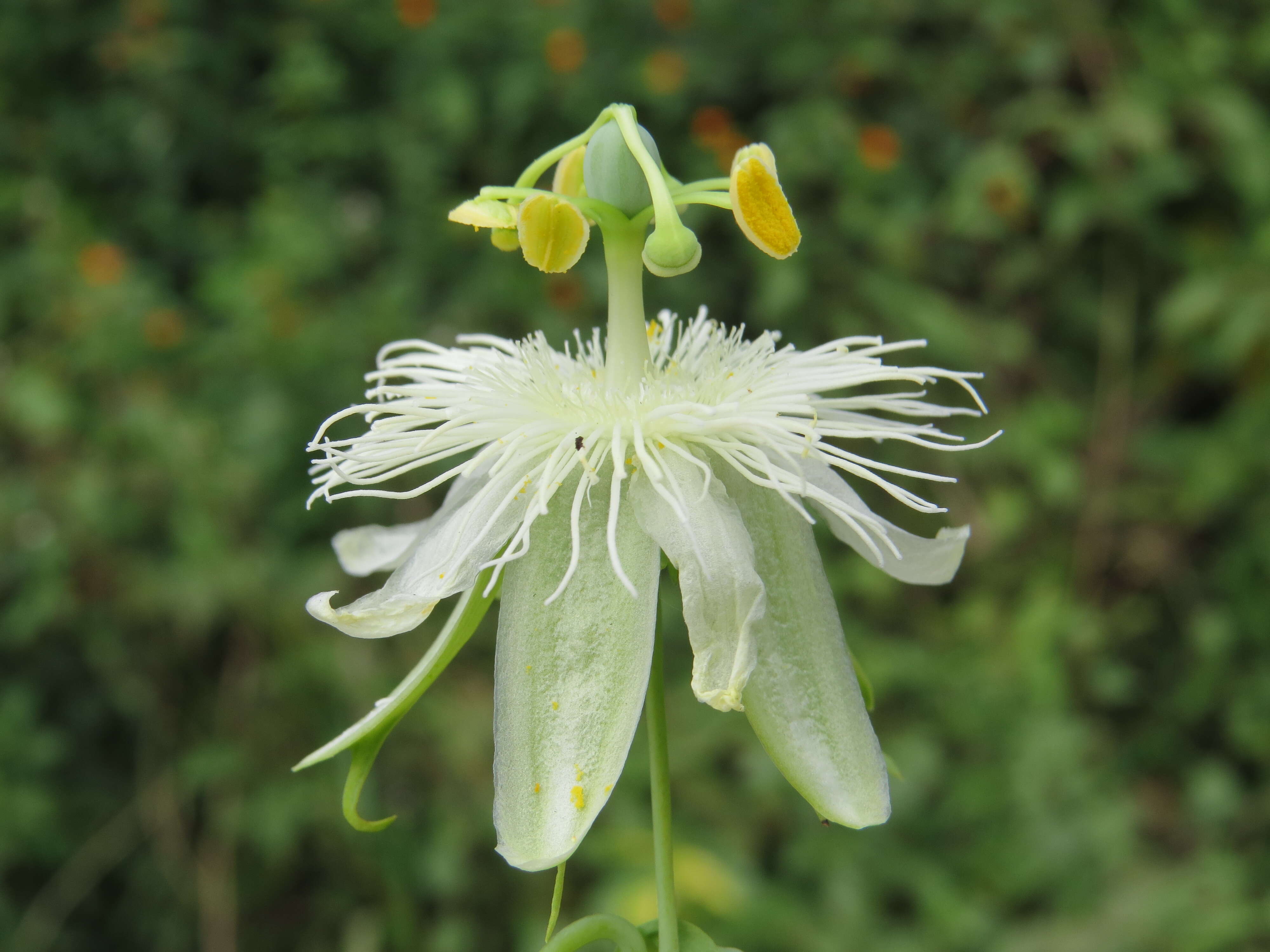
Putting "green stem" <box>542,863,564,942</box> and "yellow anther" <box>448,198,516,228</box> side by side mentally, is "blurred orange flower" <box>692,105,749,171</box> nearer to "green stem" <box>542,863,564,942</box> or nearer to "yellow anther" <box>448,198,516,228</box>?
"yellow anther" <box>448,198,516,228</box>

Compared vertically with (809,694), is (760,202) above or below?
above

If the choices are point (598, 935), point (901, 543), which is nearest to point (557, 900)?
point (598, 935)

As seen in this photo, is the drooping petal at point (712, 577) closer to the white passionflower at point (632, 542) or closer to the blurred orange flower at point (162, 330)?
the white passionflower at point (632, 542)

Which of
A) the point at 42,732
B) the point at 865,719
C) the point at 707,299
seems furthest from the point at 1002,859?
the point at 42,732

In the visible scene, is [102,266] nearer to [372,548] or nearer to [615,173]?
[372,548]

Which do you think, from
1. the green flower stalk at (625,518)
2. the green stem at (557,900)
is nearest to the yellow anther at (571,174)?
the green flower stalk at (625,518)

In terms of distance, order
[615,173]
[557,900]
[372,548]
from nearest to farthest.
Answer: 1. [557,900]
2. [615,173]
3. [372,548]

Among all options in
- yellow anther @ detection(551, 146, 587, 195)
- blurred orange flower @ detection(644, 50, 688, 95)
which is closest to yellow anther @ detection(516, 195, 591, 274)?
yellow anther @ detection(551, 146, 587, 195)
